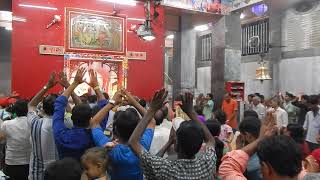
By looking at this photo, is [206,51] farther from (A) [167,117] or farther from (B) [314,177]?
(B) [314,177]

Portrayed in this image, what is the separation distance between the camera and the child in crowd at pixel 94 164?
2.38 meters

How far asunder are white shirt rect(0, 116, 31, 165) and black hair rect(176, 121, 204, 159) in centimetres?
238

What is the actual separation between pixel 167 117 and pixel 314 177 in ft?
9.83

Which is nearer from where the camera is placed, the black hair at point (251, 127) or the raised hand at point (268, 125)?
the raised hand at point (268, 125)

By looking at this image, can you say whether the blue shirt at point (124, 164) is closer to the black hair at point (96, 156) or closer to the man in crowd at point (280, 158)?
the black hair at point (96, 156)

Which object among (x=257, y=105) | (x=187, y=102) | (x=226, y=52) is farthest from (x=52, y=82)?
(x=226, y=52)

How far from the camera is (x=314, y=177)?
1.89 meters

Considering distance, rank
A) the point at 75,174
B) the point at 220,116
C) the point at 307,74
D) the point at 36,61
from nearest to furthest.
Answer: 1. the point at 75,174
2. the point at 220,116
3. the point at 36,61
4. the point at 307,74

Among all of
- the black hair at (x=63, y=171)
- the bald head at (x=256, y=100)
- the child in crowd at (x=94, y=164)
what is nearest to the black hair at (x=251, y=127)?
the child in crowd at (x=94, y=164)

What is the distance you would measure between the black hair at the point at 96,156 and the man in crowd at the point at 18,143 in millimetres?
1775

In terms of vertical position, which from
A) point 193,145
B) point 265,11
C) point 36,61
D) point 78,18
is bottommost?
point 193,145

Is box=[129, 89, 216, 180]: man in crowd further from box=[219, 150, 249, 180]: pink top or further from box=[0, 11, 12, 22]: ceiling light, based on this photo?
box=[0, 11, 12, 22]: ceiling light

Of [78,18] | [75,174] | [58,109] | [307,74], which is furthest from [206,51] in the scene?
[75,174]

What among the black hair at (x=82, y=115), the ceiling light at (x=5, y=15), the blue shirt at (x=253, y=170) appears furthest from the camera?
the ceiling light at (x=5, y=15)
